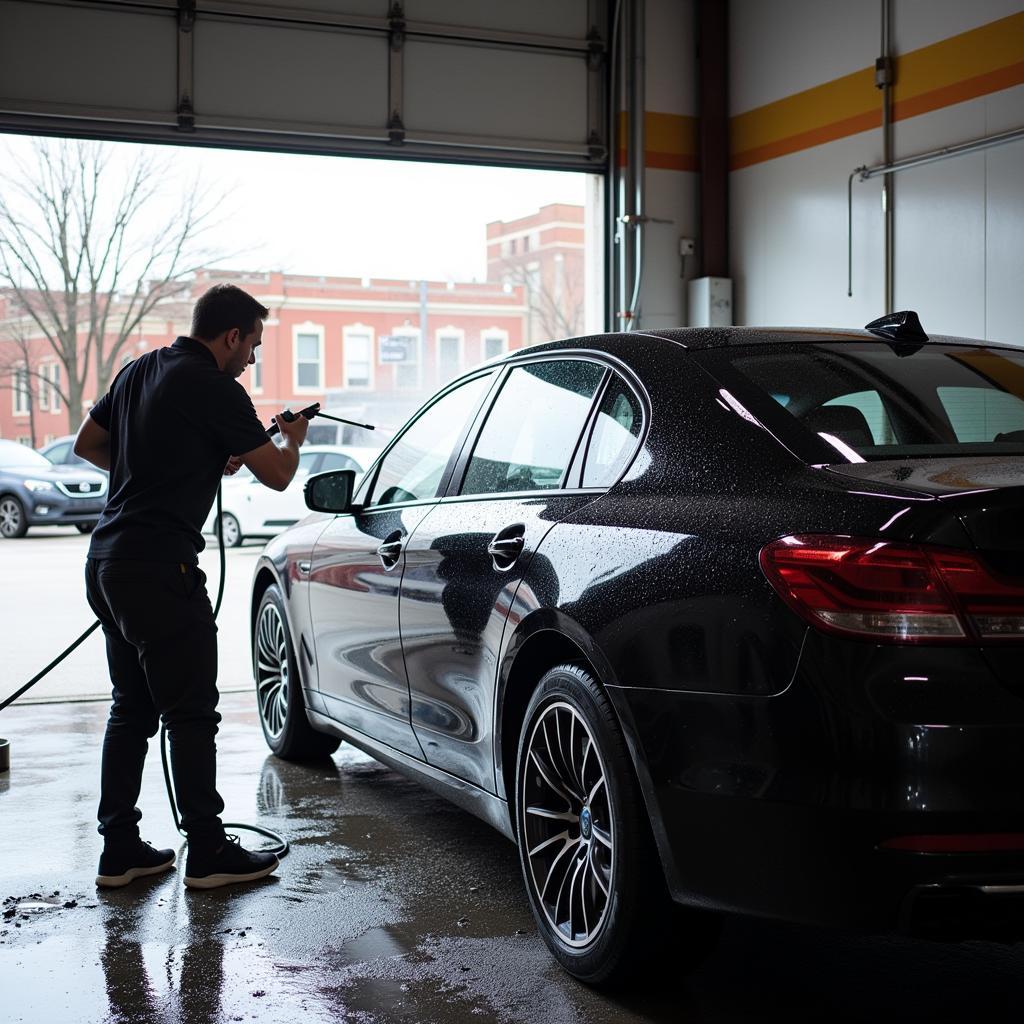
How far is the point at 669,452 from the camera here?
297 centimetres

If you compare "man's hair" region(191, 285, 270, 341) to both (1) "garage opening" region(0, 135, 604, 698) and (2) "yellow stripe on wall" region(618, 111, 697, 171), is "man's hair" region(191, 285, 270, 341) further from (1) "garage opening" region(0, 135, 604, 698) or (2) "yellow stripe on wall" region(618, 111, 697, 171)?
(2) "yellow stripe on wall" region(618, 111, 697, 171)

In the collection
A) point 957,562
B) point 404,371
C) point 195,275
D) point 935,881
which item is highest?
point 195,275

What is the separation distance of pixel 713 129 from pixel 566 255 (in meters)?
1.38

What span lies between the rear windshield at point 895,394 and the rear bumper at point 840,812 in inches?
23.4

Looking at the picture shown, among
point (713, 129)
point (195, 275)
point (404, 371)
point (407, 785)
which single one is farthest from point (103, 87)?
point (407, 785)

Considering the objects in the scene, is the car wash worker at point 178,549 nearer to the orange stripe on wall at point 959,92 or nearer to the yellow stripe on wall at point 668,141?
the orange stripe on wall at point 959,92

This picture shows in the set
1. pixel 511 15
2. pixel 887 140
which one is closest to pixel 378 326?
pixel 511 15

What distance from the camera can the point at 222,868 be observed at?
3.95m

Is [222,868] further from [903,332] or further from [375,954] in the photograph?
[903,332]

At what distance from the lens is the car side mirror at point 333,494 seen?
4.57 metres

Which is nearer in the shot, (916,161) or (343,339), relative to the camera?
(916,161)

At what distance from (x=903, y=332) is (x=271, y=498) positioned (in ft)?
42.2

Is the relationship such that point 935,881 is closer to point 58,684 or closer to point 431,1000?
point 431,1000

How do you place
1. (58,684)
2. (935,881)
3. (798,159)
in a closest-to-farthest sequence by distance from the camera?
A: (935,881) → (58,684) → (798,159)
